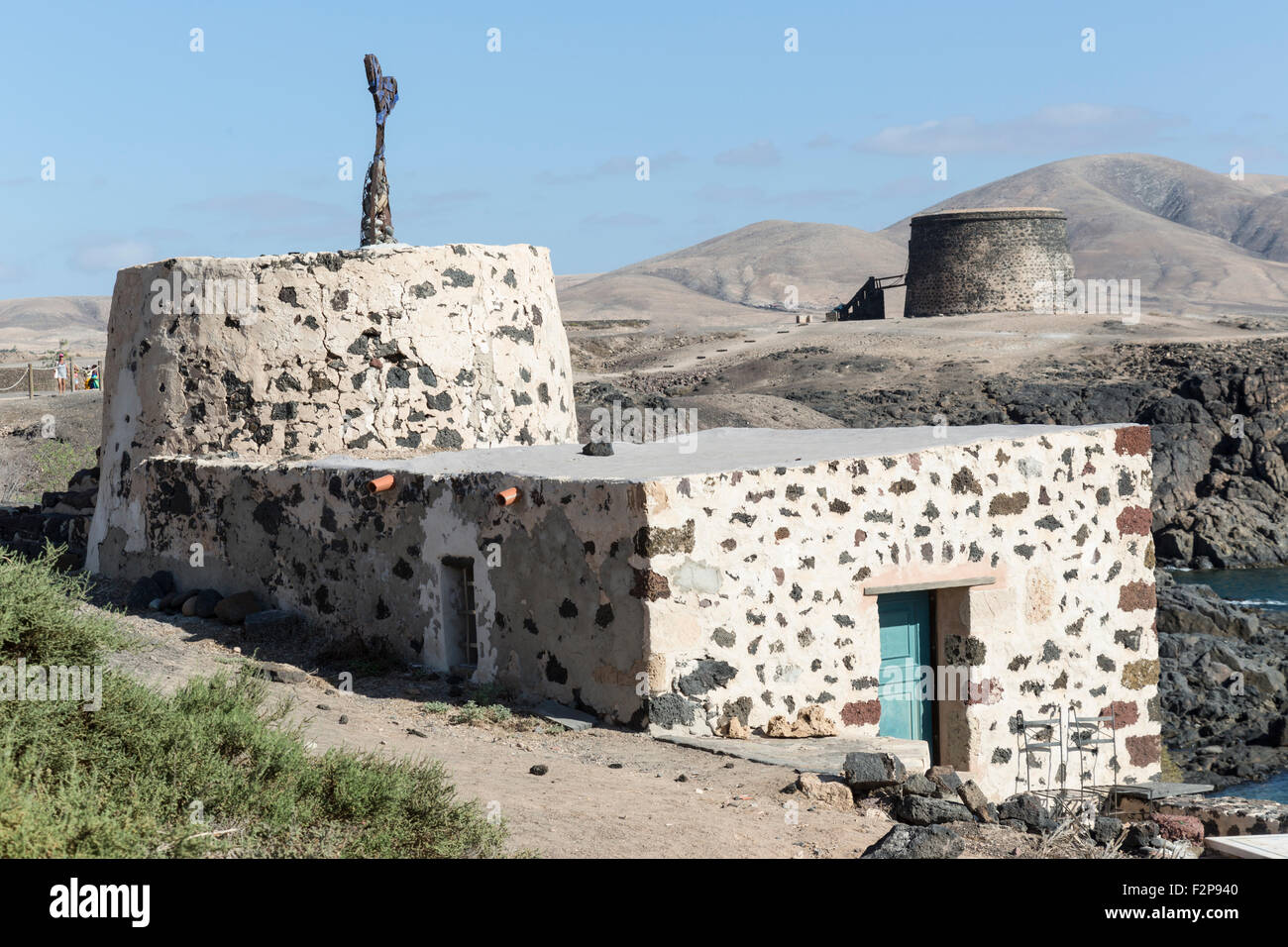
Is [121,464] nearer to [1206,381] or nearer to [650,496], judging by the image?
[650,496]

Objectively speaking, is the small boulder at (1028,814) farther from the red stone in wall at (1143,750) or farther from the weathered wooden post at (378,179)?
the weathered wooden post at (378,179)

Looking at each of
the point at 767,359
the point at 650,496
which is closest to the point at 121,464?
the point at 650,496

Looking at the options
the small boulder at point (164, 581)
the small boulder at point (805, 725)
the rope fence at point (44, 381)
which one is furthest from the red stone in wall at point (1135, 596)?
the rope fence at point (44, 381)

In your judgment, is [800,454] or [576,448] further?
[576,448]

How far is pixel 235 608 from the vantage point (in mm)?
11977

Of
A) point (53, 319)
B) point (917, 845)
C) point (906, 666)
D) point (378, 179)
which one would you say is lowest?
point (917, 845)

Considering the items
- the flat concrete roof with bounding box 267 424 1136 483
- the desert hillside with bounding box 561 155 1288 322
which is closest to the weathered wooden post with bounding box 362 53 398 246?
the flat concrete roof with bounding box 267 424 1136 483

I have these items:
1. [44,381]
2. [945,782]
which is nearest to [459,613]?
[945,782]

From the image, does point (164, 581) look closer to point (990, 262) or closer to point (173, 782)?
point (173, 782)

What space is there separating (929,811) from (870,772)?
44cm

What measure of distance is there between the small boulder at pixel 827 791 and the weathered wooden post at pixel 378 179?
7.61 meters

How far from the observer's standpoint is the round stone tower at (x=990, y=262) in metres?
60.0
